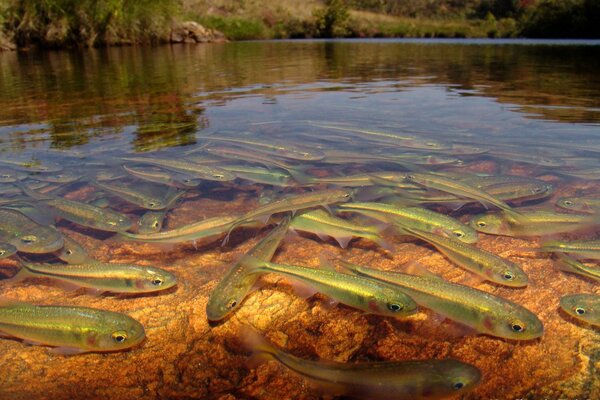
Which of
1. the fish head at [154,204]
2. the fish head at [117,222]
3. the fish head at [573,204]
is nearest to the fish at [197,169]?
the fish head at [154,204]

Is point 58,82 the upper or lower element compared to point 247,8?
lower

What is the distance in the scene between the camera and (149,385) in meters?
2.18

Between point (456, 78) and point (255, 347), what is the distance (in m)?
17.0

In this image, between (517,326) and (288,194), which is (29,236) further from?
(517,326)

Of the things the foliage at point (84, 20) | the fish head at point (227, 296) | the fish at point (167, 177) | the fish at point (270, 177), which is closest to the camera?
the fish head at point (227, 296)

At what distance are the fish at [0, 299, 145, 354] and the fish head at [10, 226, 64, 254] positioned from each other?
1005mm

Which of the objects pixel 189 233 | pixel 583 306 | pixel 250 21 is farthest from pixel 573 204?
pixel 250 21

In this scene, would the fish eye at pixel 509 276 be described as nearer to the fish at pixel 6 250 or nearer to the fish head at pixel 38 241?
the fish head at pixel 38 241

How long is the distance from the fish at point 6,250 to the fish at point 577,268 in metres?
4.28

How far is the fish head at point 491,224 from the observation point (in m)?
3.78

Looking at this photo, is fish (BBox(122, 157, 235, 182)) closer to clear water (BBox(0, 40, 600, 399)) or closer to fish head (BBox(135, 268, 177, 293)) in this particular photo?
clear water (BBox(0, 40, 600, 399))

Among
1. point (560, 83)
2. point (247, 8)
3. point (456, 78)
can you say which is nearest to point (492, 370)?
point (560, 83)

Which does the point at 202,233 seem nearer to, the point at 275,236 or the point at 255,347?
the point at 275,236

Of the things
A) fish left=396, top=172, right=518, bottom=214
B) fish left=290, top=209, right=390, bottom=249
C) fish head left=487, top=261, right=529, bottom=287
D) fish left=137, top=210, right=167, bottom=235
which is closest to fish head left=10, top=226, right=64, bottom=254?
fish left=137, top=210, right=167, bottom=235
